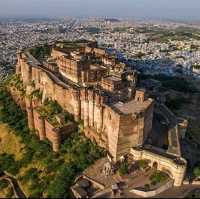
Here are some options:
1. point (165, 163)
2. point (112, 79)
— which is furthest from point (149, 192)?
point (112, 79)

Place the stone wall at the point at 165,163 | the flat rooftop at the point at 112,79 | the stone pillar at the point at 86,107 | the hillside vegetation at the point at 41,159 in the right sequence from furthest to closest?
the flat rooftop at the point at 112,79 → the stone pillar at the point at 86,107 → the hillside vegetation at the point at 41,159 → the stone wall at the point at 165,163

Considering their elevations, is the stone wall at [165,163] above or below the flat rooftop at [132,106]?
below

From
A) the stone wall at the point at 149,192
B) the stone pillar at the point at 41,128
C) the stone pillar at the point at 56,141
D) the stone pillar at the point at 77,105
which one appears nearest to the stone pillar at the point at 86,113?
the stone pillar at the point at 77,105

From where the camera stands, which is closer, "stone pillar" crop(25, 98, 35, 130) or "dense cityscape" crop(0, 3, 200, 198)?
"dense cityscape" crop(0, 3, 200, 198)

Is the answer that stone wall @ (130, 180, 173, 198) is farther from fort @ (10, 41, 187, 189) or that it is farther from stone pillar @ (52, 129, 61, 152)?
stone pillar @ (52, 129, 61, 152)

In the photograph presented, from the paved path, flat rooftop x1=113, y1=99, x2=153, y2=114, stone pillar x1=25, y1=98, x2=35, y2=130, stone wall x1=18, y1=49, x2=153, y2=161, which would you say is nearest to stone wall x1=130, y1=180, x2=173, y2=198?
stone wall x1=18, y1=49, x2=153, y2=161

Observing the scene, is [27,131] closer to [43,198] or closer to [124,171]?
[43,198]

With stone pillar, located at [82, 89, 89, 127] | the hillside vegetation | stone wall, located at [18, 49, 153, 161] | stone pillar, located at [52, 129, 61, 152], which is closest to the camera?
stone wall, located at [18, 49, 153, 161]

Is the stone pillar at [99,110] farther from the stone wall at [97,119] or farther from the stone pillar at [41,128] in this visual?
the stone pillar at [41,128]
